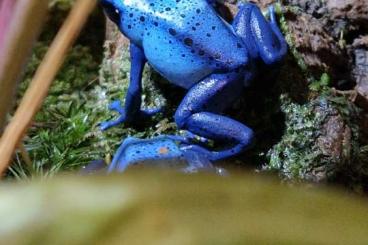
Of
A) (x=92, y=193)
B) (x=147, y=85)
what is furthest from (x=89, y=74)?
(x=92, y=193)

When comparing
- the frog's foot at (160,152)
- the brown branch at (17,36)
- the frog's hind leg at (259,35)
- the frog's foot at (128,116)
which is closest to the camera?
the brown branch at (17,36)

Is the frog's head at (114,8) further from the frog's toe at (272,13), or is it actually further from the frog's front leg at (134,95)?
the frog's toe at (272,13)

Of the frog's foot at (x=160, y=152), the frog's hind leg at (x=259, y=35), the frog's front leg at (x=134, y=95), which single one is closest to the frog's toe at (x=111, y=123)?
the frog's front leg at (x=134, y=95)

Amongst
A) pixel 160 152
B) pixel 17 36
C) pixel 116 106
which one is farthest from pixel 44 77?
pixel 116 106

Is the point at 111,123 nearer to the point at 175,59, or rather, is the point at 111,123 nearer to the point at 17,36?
the point at 175,59

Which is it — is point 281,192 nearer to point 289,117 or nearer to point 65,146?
point 289,117

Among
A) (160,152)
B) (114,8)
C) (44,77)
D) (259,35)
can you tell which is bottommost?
(160,152)
